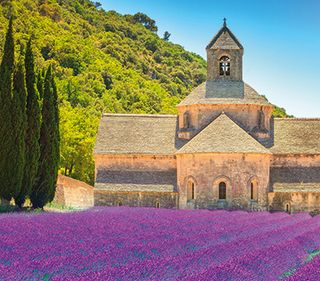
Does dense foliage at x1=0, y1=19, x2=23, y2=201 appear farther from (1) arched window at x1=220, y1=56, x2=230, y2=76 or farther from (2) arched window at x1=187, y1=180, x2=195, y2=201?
(1) arched window at x1=220, y1=56, x2=230, y2=76

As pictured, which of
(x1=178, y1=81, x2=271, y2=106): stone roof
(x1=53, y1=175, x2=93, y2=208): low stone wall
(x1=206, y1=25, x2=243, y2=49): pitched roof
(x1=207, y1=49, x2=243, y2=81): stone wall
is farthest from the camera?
(x1=206, y1=25, x2=243, y2=49): pitched roof

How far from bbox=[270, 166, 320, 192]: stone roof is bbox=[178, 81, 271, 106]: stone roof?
5.60m

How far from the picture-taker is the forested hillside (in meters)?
79.6

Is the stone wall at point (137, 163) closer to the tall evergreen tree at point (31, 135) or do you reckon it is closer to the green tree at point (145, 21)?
the tall evergreen tree at point (31, 135)

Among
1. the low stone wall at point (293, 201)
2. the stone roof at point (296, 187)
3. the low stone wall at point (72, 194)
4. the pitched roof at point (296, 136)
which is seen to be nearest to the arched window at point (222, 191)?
the low stone wall at point (293, 201)

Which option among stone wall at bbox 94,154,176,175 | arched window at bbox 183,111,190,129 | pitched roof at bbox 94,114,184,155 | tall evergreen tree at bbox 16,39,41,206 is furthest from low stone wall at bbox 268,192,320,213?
tall evergreen tree at bbox 16,39,41,206

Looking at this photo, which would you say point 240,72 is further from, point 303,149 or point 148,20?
point 148,20

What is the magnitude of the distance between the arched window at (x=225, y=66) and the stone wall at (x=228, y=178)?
9.95 m

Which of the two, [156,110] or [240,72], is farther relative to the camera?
[156,110]

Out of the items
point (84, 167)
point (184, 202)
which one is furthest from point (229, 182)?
point (84, 167)

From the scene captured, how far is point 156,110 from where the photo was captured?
10325cm

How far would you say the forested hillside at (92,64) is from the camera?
261ft

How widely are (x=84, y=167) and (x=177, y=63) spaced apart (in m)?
77.7

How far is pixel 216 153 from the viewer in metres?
49.9
